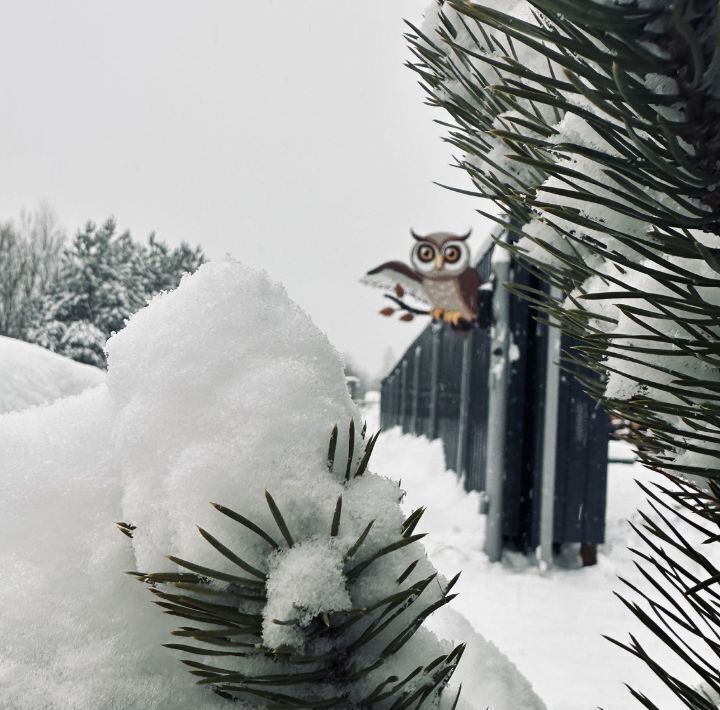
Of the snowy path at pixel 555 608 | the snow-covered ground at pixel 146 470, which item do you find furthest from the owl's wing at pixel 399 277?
the snow-covered ground at pixel 146 470

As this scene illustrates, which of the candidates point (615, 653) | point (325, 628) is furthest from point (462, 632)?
point (615, 653)

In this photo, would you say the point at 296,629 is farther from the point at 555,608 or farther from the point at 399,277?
the point at 399,277

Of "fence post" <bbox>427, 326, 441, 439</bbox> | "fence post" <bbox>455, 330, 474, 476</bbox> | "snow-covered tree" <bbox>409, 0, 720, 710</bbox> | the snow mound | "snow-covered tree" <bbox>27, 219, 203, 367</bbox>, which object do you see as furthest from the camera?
"snow-covered tree" <bbox>27, 219, 203, 367</bbox>

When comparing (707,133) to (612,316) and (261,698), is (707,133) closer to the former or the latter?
(612,316)

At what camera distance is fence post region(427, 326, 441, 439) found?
10.2 metres

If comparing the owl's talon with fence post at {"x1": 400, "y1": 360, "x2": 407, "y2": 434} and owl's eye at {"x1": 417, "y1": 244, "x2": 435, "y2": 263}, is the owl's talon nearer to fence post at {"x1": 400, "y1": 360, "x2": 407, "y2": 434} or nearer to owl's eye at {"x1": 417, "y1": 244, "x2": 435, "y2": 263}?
owl's eye at {"x1": 417, "y1": 244, "x2": 435, "y2": 263}

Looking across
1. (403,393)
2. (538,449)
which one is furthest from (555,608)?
(403,393)

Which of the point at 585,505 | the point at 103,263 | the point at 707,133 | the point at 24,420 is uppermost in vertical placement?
the point at 103,263

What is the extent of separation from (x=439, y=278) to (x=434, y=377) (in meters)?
4.04

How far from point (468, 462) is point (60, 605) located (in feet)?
23.3

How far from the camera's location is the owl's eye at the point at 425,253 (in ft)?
22.1

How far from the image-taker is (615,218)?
2.33 feet

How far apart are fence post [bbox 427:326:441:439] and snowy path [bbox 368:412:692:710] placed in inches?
110

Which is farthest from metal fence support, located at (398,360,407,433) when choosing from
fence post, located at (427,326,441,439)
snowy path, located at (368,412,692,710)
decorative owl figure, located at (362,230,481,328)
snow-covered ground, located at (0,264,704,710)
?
snow-covered ground, located at (0,264,704,710)
